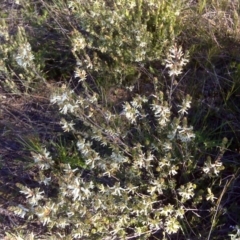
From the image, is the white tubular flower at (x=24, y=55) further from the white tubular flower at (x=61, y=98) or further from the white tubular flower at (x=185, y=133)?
the white tubular flower at (x=185, y=133)

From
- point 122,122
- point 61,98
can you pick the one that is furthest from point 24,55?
point 122,122

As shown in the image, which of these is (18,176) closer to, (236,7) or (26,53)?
(26,53)

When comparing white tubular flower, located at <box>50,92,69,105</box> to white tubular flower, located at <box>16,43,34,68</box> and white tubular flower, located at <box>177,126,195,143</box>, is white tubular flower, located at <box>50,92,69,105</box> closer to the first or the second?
white tubular flower, located at <box>16,43,34,68</box>

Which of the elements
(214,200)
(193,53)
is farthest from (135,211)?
(193,53)

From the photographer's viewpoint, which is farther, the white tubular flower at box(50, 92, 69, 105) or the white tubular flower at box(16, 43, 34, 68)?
the white tubular flower at box(16, 43, 34, 68)

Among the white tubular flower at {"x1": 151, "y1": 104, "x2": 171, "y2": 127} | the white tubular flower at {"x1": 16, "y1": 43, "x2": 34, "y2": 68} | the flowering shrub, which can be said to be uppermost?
the white tubular flower at {"x1": 16, "y1": 43, "x2": 34, "y2": 68}

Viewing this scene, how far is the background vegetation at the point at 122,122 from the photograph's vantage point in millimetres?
2090

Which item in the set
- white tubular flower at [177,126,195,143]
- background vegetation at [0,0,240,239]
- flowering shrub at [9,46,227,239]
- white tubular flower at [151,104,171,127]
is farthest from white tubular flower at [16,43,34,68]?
white tubular flower at [177,126,195,143]

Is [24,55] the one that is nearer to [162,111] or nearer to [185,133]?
[162,111]

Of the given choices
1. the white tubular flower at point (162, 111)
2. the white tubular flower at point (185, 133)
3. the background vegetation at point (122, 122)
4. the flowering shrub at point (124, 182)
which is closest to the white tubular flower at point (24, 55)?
the background vegetation at point (122, 122)

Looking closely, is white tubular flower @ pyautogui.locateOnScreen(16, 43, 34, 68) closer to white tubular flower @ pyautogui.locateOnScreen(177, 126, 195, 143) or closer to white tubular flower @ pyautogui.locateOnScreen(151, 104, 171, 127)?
white tubular flower @ pyautogui.locateOnScreen(151, 104, 171, 127)

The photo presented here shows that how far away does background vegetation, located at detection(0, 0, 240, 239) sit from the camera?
2.09m

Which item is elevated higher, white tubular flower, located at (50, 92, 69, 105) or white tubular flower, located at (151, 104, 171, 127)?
white tubular flower, located at (50, 92, 69, 105)

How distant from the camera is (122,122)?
2426 mm
